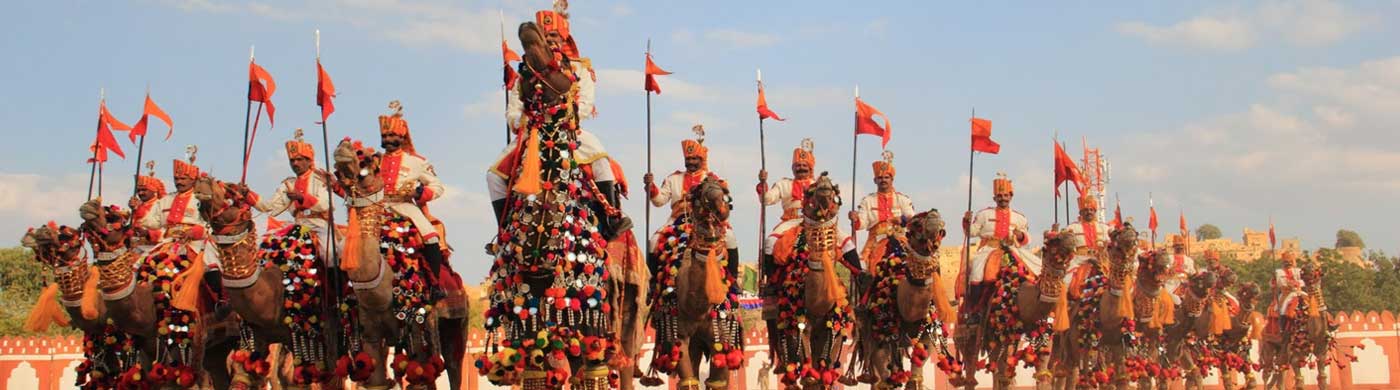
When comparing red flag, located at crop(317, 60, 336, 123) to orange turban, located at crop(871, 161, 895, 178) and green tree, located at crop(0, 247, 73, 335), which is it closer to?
orange turban, located at crop(871, 161, 895, 178)

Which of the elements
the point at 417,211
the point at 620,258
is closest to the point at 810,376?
the point at 620,258

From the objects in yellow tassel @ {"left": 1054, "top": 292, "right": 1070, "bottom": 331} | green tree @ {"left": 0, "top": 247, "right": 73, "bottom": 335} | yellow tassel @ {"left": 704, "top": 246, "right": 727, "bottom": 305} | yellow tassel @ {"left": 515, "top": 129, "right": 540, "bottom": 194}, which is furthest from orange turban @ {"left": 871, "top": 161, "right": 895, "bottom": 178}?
green tree @ {"left": 0, "top": 247, "right": 73, "bottom": 335}

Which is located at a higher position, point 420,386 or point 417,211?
point 417,211

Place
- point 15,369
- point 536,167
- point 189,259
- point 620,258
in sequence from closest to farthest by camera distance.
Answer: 1. point 536,167
2. point 620,258
3. point 189,259
4. point 15,369

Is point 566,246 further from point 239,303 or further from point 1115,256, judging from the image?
point 1115,256

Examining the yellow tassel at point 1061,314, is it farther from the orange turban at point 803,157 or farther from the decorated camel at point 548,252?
the decorated camel at point 548,252

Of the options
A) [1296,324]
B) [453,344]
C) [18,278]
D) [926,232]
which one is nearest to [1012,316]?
[926,232]

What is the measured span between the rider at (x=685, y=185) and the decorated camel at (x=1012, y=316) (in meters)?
4.02

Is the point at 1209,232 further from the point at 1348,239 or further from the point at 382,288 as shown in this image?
the point at 382,288

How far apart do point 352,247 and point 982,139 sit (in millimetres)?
8847

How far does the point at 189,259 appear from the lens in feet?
43.9

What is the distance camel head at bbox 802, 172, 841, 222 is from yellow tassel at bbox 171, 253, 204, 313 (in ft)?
16.4

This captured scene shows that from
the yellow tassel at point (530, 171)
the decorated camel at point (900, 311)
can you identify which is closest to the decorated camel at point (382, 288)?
the yellow tassel at point (530, 171)

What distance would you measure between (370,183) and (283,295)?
3.67 ft
